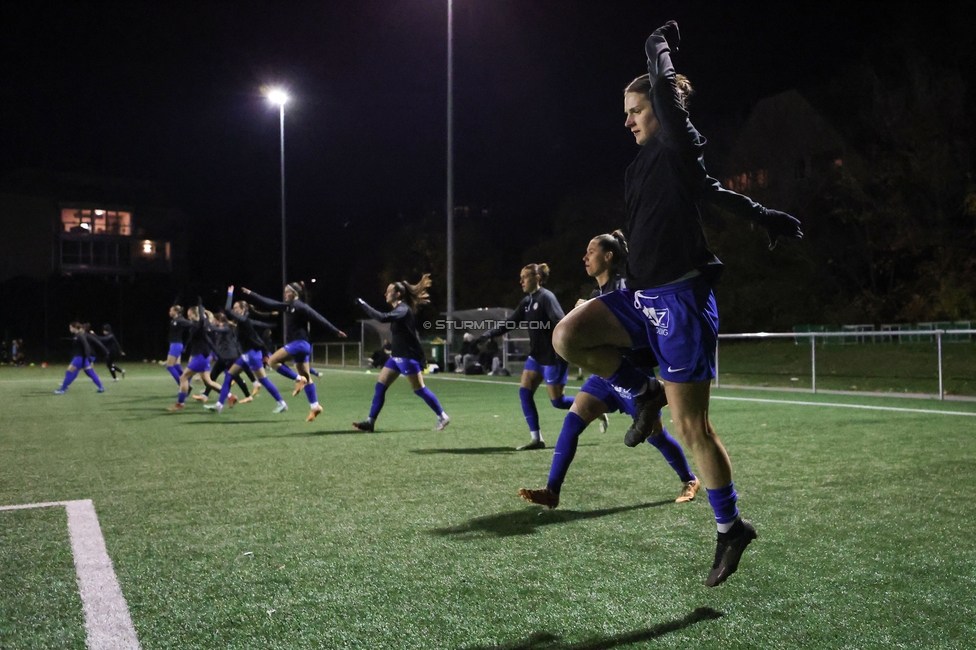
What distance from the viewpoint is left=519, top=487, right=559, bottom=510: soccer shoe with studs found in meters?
5.17

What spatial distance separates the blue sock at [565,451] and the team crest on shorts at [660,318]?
1972 millimetres

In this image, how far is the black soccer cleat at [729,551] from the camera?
3.37 meters

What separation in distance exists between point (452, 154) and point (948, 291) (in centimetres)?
1718

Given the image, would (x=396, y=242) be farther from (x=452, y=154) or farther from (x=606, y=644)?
(x=606, y=644)

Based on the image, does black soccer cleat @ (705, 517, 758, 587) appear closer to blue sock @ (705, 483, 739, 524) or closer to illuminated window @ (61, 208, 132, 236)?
blue sock @ (705, 483, 739, 524)

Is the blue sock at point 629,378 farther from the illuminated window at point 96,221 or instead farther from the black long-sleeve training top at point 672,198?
the illuminated window at point 96,221

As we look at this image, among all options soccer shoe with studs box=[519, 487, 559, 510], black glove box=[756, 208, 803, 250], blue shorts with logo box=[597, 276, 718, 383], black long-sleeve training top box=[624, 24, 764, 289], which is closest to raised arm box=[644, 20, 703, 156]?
black long-sleeve training top box=[624, 24, 764, 289]

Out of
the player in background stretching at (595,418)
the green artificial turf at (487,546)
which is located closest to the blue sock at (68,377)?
the green artificial turf at (487,546)

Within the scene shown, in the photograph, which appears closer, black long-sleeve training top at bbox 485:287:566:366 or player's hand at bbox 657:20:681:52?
player's hand at bbox 657:20:681:52

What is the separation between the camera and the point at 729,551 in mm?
3396

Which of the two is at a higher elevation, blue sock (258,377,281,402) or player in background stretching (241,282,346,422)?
player in background stretching (241,282,346,422)

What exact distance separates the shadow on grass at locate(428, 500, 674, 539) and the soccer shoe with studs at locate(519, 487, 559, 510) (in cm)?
7

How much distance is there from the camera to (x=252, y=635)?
3014 mm

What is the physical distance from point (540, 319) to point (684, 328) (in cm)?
525
